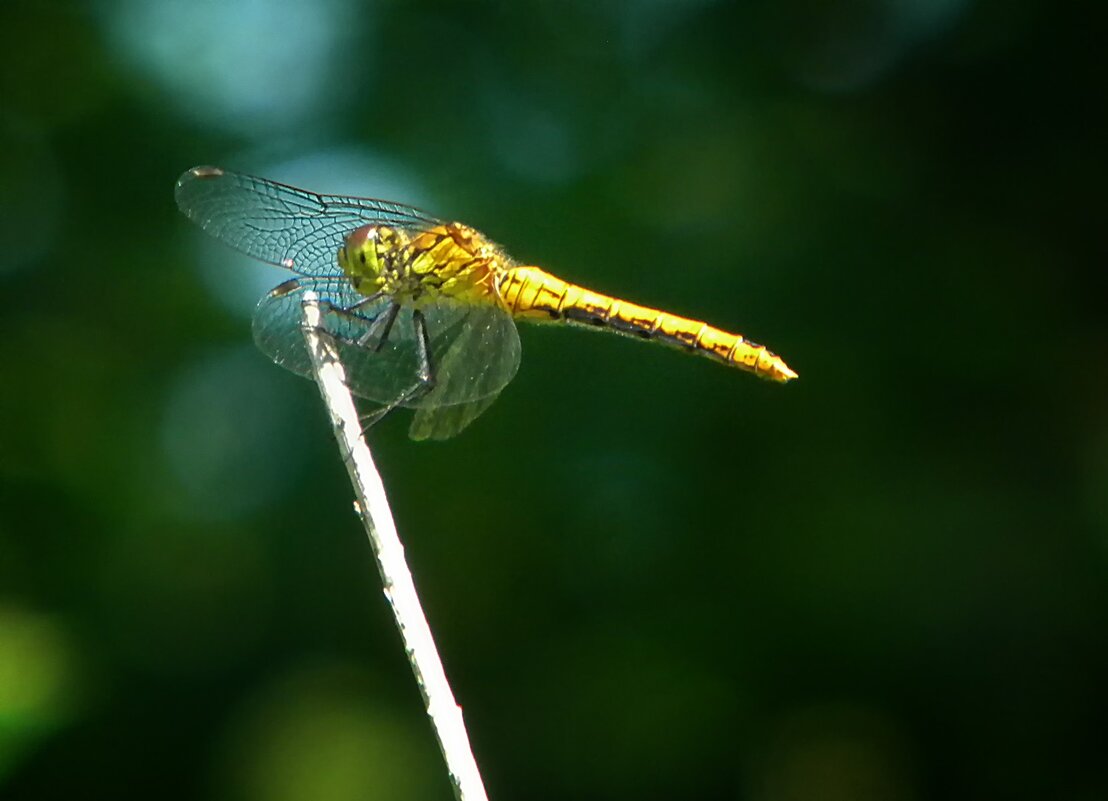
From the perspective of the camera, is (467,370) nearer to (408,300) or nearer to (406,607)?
(408,300)

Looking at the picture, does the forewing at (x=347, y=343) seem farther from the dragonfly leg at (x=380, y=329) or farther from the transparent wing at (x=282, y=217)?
the transparent wing at (x=282, y=217)

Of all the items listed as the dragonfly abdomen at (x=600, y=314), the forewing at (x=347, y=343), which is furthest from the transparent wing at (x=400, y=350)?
the dragonfly abdomen at (x=600, y=314)

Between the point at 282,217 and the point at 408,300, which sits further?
the point at 282,217

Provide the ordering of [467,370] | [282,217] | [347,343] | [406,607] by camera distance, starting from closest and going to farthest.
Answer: [406,607] < [347,343] < [467,370] < [282,217]

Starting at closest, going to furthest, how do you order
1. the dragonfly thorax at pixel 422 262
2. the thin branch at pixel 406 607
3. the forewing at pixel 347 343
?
the thin branch at pixel 406 607 → the forewing at pixel 347 343 → the dragonfly thorax at pixel 422 262

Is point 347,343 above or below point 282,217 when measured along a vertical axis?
below

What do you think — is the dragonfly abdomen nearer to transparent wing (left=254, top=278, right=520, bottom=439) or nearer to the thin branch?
transparent wing (left=254, top=278, right=520, bottom=439)

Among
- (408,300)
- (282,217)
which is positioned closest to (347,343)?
(408,300)
